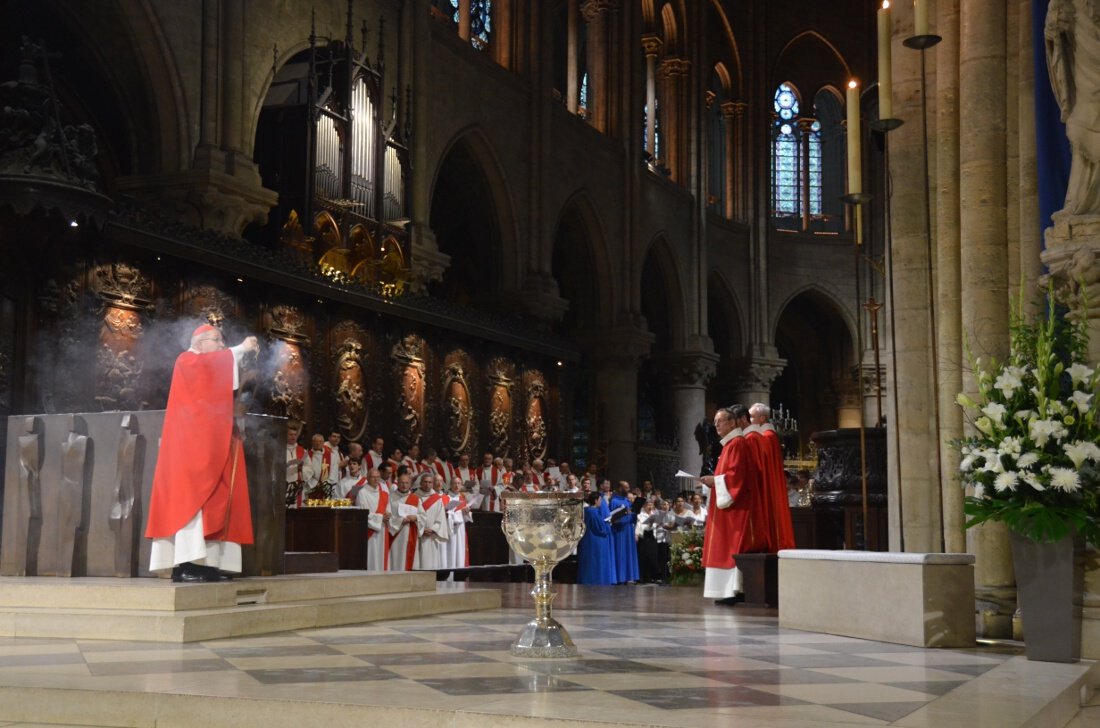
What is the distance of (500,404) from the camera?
2308cm

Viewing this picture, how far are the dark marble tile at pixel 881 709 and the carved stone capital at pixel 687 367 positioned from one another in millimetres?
27269

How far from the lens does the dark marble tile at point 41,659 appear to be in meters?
5.80

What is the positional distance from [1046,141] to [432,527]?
1084cm

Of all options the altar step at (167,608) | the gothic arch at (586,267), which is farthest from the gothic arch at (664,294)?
the altar step at (167,608)

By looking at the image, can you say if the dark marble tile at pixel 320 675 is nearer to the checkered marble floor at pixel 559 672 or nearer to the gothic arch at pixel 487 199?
the checkered marble floor at pixel 559 672

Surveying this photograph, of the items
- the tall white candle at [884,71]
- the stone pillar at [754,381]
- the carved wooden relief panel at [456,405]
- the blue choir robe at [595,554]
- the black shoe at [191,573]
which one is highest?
the stone pillar at [754,381]

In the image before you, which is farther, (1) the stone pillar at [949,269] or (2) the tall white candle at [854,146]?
(1) the stone pillar at [949,269]

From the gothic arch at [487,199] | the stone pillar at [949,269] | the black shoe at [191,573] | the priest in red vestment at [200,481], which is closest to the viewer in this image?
the priest in red vestment at [200,481]

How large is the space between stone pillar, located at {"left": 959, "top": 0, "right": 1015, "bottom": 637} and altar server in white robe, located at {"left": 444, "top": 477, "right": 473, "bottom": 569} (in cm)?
1010

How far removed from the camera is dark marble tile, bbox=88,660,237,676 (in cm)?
554

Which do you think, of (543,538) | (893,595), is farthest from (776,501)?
(543,538)

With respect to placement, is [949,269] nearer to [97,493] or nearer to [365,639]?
[365,639]

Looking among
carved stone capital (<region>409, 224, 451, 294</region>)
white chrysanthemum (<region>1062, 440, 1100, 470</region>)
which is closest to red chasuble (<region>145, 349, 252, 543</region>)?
white chrysanthemum (<region>1062, 440, 1100, 470</region>)

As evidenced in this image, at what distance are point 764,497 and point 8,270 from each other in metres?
7.95
